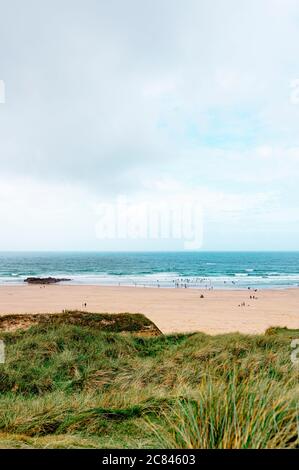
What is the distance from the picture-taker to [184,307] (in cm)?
2814

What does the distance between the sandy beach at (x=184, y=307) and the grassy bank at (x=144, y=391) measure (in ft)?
30.1

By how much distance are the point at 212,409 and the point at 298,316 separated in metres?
23.9

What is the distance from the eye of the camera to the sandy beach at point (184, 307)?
2044cm

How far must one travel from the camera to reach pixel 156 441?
3193 mm

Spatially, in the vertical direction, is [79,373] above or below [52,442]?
below

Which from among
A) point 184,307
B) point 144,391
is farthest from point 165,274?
point 144,391

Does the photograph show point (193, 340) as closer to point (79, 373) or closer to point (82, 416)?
point (79, 373)

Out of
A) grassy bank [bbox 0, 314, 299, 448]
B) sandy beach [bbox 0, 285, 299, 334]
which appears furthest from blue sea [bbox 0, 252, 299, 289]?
grassy bank [bbox 0, 314, 299, 448]

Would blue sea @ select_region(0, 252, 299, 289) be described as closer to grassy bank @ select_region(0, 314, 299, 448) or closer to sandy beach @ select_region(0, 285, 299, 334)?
sandy beach @ select_region(0, 285, 299, 334)

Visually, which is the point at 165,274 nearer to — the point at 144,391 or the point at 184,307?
the point at 184,307

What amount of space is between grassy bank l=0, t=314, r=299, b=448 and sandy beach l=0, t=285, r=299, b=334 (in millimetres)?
9172

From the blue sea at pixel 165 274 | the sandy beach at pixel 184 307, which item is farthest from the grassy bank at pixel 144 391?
the blue sea at pixel 165 274
